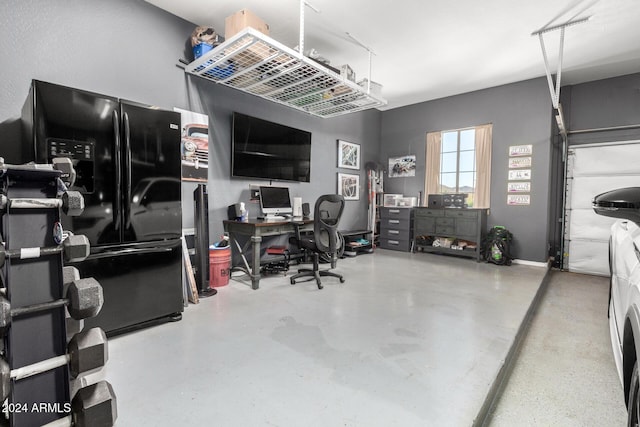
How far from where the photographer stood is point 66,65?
2396mm

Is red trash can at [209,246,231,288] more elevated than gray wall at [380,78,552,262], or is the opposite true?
gray wall at [380,78,552,262]

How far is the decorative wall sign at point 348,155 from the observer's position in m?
5.56

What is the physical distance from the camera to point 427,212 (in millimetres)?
5461

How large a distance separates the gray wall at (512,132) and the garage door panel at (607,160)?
0.50m

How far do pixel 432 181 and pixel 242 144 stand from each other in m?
4.05

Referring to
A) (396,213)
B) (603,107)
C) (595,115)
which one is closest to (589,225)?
(595,115)

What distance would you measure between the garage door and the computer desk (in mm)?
4416

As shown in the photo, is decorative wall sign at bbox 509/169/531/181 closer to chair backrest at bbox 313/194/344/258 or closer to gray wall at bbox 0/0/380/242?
chair backrest at bbox 313/194/344/258

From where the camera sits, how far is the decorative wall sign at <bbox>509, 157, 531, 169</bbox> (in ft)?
15.8

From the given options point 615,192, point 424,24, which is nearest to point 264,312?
point 615,192

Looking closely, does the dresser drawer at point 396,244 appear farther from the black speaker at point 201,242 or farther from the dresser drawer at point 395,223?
the black speaker at point 201,242

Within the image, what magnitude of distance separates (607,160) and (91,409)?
252 inches

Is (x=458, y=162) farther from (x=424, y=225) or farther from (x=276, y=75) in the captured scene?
(x=276, y=75)

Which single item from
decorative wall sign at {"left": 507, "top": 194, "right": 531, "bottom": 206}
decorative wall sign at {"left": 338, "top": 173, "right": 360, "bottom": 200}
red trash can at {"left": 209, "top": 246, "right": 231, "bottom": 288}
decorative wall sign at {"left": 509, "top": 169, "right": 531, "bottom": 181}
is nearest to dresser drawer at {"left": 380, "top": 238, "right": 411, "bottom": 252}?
decorative wall sign at {"left": 338, "top": 173, "right": 360, "bottom": 200}
